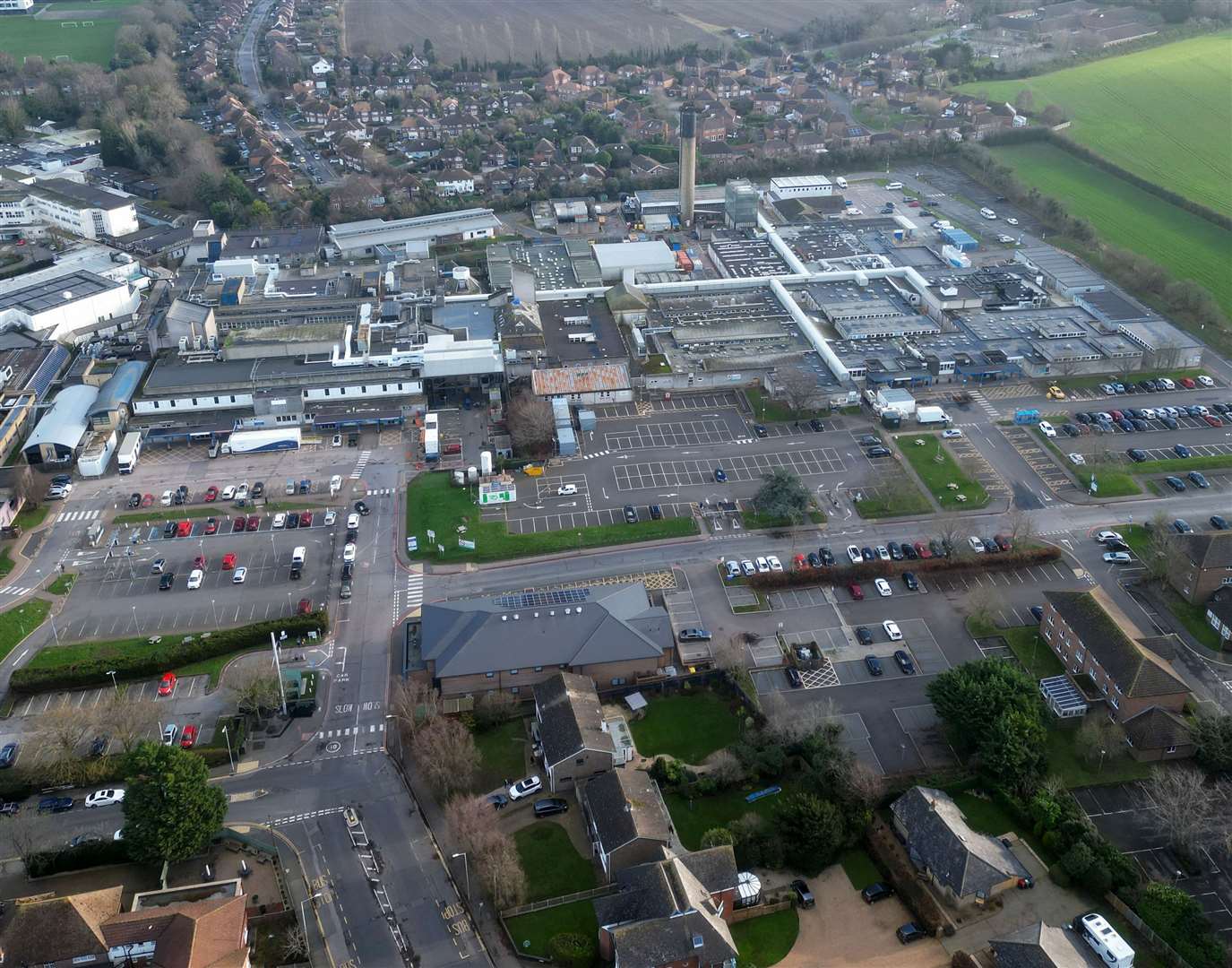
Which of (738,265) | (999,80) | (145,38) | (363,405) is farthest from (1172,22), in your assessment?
(145,38)

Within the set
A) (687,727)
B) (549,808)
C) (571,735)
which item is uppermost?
(571,735)

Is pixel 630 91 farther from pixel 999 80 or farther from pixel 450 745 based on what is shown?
pixel 450 745

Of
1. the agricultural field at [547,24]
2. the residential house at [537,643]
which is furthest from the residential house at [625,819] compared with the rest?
the agricultural field at [547,24]

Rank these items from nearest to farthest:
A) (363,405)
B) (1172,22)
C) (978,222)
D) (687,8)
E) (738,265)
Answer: (363,405)
(738,265)
(978,222)
(1172,22)
(687,8)

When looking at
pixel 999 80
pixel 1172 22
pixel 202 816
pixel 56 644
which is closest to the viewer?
pixel 202 816

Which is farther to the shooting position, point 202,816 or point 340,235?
point 340,235

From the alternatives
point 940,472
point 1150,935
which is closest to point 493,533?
point 940,472

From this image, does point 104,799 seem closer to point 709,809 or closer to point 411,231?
point 709,809

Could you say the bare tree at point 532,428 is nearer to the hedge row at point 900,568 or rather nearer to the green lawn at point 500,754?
the hedge row at point 900,568
